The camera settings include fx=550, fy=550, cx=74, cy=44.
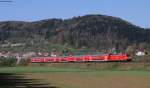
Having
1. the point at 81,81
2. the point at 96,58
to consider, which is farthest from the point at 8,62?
the point at 81,81

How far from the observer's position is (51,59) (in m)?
133

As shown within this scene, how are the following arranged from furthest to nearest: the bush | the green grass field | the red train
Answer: the bush < the red train < the green grass field

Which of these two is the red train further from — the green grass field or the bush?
the green grass field

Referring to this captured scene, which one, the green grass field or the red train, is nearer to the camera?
the green grass field

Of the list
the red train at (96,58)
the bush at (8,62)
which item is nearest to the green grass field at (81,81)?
the red train at (96,58)

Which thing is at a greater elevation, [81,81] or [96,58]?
[96,58]

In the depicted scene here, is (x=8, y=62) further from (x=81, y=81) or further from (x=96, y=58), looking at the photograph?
(x=81, y=81)

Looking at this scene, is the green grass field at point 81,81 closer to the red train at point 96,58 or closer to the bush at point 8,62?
the red train at point 96,58

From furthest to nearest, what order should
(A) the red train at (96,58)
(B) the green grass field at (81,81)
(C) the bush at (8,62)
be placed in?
1. (C) the bush at (8,62)
2. (A) the red train at (96,58)
3. (B) the green grass field at (81,81)

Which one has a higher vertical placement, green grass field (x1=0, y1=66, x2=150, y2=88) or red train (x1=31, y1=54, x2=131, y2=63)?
red train (x1=31, y1=54, x2=131, y2=63)

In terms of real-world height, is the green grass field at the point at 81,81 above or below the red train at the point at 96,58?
below

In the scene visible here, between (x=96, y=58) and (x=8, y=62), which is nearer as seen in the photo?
(x=96, y=58)

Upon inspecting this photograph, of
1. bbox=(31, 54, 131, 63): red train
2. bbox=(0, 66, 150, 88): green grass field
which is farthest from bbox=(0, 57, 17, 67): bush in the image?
bbox=(0, 66, 150, 88): green grass field

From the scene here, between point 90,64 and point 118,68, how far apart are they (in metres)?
15.7
